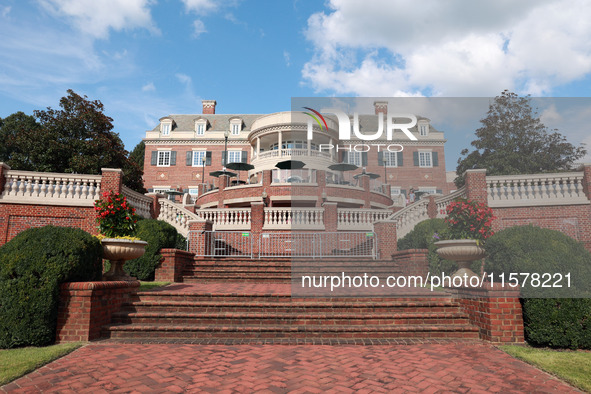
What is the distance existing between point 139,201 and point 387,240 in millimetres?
11746

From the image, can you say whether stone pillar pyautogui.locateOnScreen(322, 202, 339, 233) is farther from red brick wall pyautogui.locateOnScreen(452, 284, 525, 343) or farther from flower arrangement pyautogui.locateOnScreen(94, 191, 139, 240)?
red brick wall pyautogui.locateOnScreen(452, 284, 525, 343)

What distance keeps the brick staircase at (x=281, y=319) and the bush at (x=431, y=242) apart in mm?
3783

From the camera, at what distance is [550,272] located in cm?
614

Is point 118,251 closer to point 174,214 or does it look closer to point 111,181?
point 111,181

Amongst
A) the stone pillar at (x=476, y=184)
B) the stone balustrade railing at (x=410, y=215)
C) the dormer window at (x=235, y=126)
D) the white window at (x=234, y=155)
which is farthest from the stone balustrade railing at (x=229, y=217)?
the dormer window at (x=235, y=126)

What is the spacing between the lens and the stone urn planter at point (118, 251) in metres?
7.70

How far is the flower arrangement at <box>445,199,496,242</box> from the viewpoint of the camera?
7.76 metres

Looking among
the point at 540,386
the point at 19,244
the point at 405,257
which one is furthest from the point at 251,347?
the point at 405,257

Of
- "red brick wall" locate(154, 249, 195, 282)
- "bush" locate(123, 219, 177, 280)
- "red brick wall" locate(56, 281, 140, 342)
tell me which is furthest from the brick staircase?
"bush" locate(123, 219, 177, 280)

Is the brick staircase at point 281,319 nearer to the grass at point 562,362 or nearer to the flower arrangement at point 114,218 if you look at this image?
the grass at point 562,362

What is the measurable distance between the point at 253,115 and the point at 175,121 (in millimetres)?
11099

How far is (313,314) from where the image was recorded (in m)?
6.71

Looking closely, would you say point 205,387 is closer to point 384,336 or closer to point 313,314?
point 313,314

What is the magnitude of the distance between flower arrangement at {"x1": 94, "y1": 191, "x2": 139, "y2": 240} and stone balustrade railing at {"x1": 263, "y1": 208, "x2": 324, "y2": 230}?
930cm
